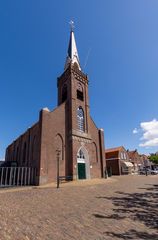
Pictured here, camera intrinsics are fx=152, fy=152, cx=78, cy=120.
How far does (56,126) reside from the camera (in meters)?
21.9

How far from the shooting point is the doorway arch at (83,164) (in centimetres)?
2320

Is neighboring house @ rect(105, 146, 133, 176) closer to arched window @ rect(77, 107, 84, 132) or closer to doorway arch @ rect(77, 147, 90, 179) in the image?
doorway arch @ rect(77, 147, 90, 179)

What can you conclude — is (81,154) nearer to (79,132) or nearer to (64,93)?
(79,132)

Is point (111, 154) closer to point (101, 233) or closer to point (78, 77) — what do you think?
point (78, 77)

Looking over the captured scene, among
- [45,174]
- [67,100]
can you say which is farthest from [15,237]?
[67,100]

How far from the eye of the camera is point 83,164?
24.1 meters

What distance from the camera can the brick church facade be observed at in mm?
19438

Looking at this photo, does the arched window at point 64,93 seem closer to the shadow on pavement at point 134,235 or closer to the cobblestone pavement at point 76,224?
the cobblestone pavement at point 76,224

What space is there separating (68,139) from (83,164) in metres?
4.85

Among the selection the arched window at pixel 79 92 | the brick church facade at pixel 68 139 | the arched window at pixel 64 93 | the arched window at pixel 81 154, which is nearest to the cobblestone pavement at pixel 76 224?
the brick church facade at pixel 68 139

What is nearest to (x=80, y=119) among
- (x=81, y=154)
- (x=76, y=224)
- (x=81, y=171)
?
(x=81, y=154)

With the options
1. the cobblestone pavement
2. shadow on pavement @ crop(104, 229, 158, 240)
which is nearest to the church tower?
the cobblestone pavement

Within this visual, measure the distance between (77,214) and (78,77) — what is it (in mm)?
24462

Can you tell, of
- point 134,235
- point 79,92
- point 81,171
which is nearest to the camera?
point 134,235
